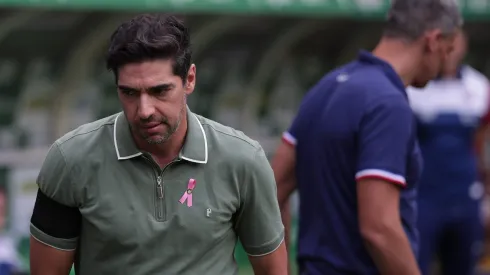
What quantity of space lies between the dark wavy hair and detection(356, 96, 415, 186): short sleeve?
0.92m

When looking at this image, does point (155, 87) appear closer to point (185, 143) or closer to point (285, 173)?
point (185, 143)

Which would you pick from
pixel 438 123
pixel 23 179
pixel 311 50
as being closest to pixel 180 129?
pixel 438 123

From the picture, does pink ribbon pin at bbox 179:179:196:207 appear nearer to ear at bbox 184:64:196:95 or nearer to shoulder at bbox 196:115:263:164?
shoulder at bbox 196:115:263:164

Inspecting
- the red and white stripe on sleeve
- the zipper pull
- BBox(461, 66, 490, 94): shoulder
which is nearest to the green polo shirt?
the zipper pull

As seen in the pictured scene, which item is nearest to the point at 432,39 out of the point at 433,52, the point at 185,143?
the point at 433,52

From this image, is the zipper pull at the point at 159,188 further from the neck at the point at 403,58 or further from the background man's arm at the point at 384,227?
the neck at the point at 403,58

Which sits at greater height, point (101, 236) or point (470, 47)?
point (101, 236)

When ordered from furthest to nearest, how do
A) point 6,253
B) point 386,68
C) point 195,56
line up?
point 195,56 → point 6,253 → point 386,68

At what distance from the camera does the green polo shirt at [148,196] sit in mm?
3555

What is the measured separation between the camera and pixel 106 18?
8984 mm

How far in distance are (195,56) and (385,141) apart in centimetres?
540

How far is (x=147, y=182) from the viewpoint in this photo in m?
3.59

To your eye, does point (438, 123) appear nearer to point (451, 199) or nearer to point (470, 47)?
point (451, 199)

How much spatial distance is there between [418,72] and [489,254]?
6.27m
